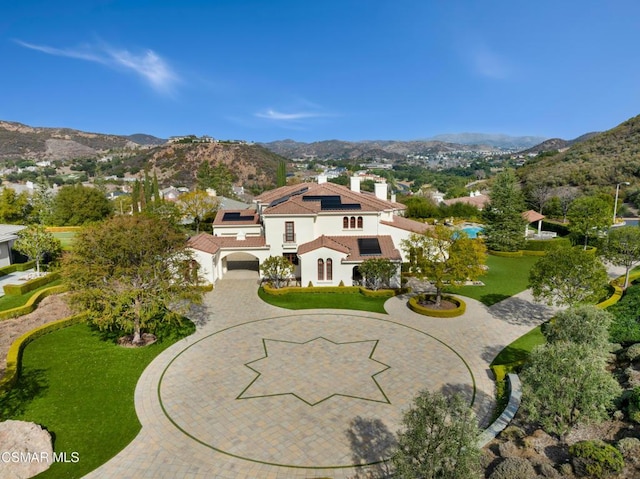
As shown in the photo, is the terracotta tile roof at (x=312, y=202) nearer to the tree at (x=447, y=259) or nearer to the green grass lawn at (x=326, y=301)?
the green grass lawn at (x=326, y=301)

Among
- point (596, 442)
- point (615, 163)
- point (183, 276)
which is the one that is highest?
point (615, 163)

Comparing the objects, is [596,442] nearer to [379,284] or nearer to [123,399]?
[123,399]

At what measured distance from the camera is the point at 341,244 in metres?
34.3

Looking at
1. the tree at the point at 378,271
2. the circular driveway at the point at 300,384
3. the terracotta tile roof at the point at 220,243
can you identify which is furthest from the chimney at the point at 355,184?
the circular driveway at the point at 300,384

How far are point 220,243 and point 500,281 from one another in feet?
85.9

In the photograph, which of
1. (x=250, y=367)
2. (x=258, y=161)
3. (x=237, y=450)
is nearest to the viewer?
(x=237, y=450)

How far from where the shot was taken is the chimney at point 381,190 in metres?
44.2

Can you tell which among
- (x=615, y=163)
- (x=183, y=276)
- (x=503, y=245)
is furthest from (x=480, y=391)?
(x=615, y=163)

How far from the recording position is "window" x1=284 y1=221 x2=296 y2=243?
→ 35.2 metres

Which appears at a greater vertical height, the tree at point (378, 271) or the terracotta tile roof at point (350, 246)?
the terracotta tile roof at point (350, 246)

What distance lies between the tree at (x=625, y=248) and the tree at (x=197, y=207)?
163ft

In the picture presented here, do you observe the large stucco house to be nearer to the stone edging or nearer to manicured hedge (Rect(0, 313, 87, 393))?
manicured hedge (Rect(0, 313, 87, 393))

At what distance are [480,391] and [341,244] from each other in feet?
61.1

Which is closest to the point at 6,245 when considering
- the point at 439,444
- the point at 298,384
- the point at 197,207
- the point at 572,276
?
the point at 197,207
